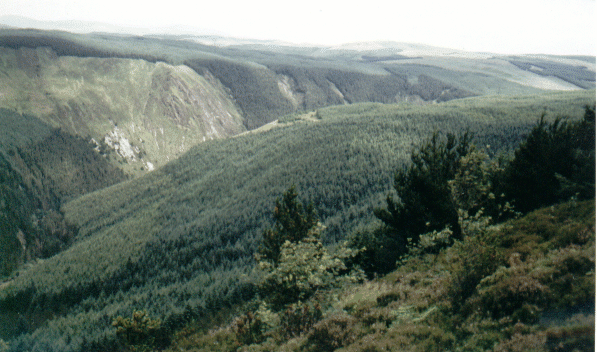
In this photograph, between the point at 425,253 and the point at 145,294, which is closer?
the point at 425,253

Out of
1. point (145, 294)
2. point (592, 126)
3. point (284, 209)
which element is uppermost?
point (592, 126)

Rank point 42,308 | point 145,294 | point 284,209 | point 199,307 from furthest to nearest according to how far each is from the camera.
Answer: point 42,308 < point 145,294 < point 199,307 < point 284,209

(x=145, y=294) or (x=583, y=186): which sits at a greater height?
(x=583, y=186)

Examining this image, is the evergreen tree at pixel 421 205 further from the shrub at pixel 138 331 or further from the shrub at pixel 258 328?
the shrub at pixel 138 331

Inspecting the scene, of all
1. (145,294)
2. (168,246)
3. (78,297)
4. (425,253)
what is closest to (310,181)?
(168,246)

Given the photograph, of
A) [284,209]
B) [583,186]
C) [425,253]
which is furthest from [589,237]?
[284,209]

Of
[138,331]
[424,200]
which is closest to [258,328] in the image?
[424,200]

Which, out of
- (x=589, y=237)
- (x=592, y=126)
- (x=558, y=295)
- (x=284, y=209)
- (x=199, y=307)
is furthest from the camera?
(x=199, y=307)

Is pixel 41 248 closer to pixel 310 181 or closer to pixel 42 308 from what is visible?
pixel 42 308
